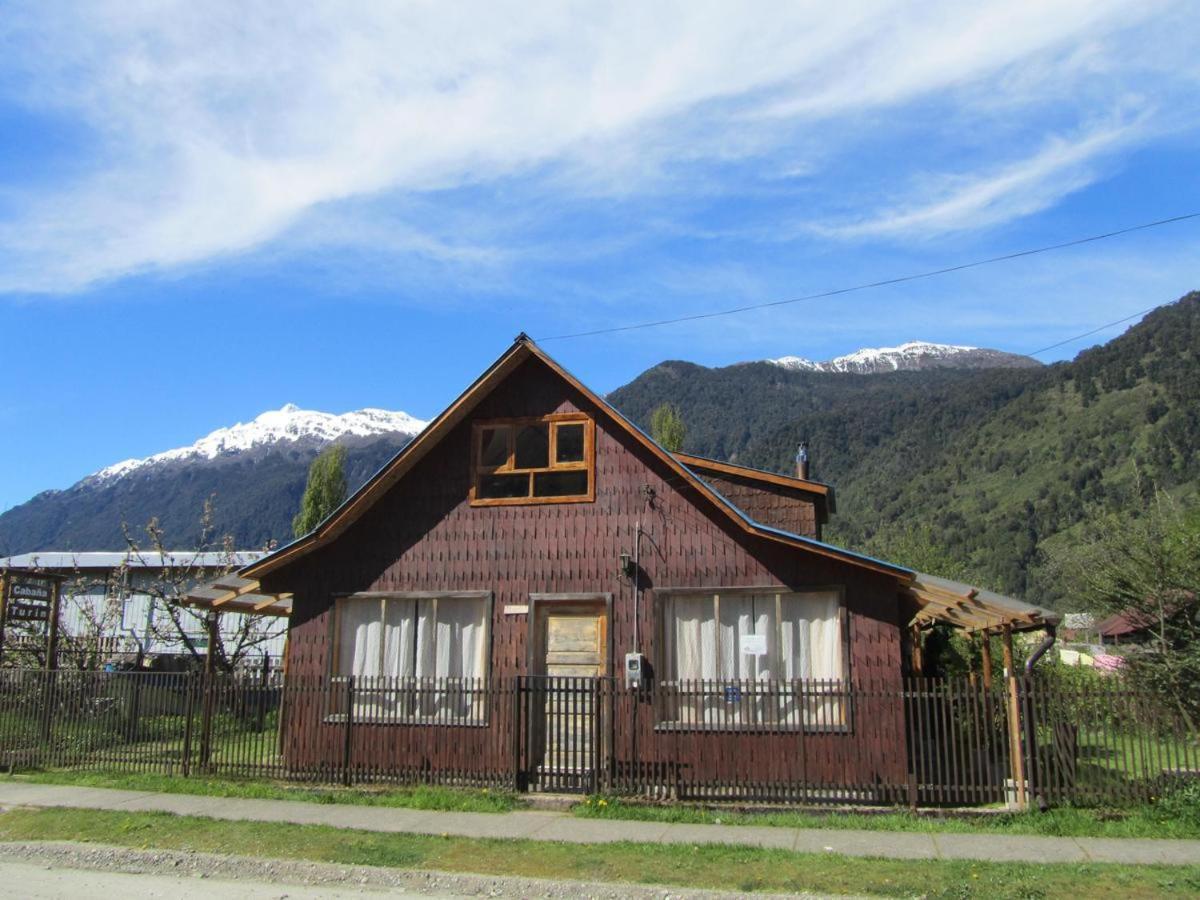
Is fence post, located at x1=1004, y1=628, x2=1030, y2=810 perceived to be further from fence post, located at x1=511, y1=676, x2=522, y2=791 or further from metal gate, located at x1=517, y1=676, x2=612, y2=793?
fence post, located at x1=511, y1=676, x2=522, y2=791

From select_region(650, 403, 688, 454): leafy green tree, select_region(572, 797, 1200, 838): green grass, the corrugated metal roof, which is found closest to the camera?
select_region(572, 797, 1200, 838): green grass

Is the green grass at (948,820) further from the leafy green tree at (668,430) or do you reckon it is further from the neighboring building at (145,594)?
the leafy green tree at (668,430)

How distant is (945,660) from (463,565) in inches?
503

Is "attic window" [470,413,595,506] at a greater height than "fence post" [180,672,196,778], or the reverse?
"attic window" [470,413,595,506]

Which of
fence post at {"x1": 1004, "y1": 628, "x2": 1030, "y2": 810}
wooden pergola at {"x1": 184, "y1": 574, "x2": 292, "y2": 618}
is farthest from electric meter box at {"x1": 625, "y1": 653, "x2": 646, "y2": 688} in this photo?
wooden pergola at {"x1": 184, "y1": 574, "x2": 292, "y2": 618}

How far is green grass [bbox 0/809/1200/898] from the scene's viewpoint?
884 centimetres

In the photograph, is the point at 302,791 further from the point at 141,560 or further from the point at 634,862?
the point at 141,560

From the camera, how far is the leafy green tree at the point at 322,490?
4344cm

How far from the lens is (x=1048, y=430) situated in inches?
4983

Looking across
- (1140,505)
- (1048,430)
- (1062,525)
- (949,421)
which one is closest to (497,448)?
(1140,505)

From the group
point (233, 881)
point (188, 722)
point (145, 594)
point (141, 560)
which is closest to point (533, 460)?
point (188, 722)

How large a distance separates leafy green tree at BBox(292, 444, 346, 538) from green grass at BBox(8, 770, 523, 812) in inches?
1093

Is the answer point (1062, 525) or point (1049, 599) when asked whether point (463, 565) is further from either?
point (1062, 525)

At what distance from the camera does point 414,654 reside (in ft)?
51.0
